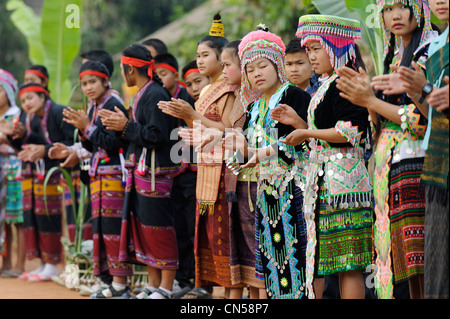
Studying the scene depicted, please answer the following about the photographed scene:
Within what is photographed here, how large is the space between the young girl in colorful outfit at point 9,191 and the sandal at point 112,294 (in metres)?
2.18

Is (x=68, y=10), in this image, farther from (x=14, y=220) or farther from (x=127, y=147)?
(x=127, y=147)

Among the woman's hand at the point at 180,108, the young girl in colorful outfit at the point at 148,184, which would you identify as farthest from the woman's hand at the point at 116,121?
the woman's hand at the point at 180,108

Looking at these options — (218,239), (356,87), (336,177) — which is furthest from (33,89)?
(356,87)

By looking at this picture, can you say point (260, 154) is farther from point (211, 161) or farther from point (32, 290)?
point (32, 290)

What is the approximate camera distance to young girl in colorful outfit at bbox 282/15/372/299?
4379 millimetres

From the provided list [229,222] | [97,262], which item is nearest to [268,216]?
[229,222]

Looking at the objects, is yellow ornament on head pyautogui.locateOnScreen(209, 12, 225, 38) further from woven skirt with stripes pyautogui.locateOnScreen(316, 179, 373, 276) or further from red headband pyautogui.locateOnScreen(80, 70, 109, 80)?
woven skirt with stripes pyautogui.locateOnScreen(316, 179, 373, 276)

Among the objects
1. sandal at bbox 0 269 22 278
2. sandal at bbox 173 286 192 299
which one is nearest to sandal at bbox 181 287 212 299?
sandal at bbox 173 286 192 299

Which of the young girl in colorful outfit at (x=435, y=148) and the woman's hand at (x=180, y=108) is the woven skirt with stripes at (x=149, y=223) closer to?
the woman's hand at (x=180, y=108)

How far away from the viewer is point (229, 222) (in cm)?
561

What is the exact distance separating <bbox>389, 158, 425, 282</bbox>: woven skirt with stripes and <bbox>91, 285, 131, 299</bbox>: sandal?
3.62 meters

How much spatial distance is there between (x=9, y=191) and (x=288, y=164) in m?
5.05

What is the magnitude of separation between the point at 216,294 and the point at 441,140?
174 inches

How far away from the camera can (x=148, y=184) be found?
6.52m
